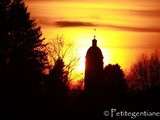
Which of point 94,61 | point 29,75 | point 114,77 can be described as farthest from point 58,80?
point 94,61

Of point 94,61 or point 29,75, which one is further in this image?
point 94,61

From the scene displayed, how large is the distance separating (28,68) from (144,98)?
1036 cm

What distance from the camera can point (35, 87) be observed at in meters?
49.4

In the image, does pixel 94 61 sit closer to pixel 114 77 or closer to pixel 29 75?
pixel 114 77

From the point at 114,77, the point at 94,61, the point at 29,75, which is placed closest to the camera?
the point at 29,75

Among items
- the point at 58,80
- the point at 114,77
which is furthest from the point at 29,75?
the point at 114,77

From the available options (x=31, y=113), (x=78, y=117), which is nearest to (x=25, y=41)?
(x=78, y=117)

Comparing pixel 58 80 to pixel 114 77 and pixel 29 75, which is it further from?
pixel 114 77

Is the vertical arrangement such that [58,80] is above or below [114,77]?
below

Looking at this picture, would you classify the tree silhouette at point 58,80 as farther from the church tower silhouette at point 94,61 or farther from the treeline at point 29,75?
the church tower silhouette at point 94,61

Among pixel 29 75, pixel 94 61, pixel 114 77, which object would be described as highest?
pixel 94 61

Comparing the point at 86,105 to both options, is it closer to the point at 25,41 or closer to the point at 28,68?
the point at 28,68

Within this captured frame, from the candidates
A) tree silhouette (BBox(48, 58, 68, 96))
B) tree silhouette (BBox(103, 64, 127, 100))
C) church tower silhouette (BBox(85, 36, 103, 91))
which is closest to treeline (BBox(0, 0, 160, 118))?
tree silhouette (BBox(48, 58, 68, 96))

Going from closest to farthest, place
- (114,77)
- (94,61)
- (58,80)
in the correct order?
(58,80) < (114,77) < (94,61)
